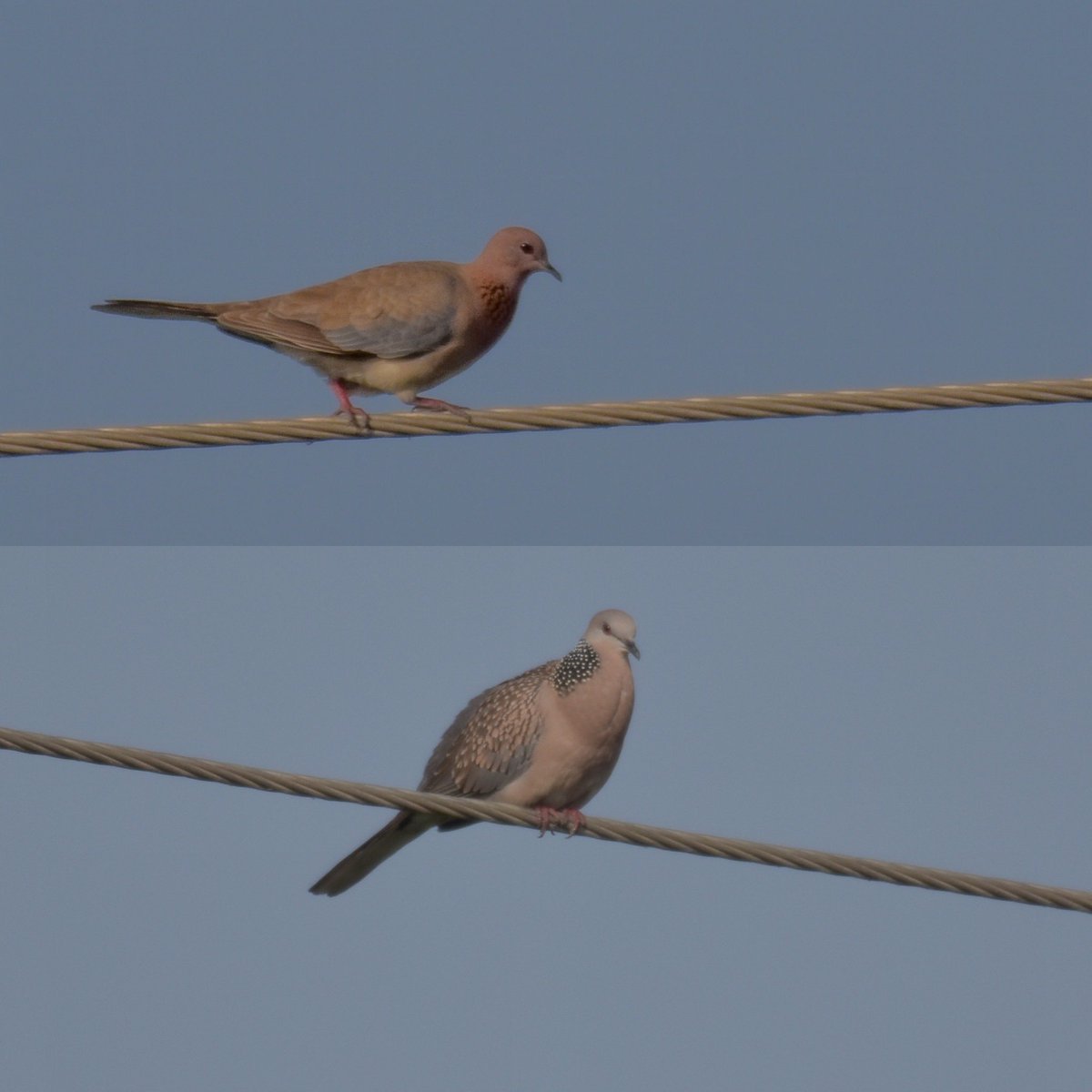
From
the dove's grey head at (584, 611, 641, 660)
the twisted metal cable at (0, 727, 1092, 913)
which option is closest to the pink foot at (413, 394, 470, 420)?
the dove's grey head at (584, 611, 641, 660)

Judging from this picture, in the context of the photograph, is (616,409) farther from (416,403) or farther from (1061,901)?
(416,403)

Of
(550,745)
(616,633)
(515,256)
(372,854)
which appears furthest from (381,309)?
(372,854)

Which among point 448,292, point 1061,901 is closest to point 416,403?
point 448,292

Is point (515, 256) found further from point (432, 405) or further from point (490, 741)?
point (490, 741)

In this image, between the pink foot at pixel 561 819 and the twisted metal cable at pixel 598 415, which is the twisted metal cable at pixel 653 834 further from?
the pink foot at pixel 561 819

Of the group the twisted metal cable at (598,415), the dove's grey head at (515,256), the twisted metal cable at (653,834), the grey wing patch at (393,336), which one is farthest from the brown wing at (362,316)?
the twisted metal cable at (653,834)

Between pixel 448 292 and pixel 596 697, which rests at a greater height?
pixel 448 292
